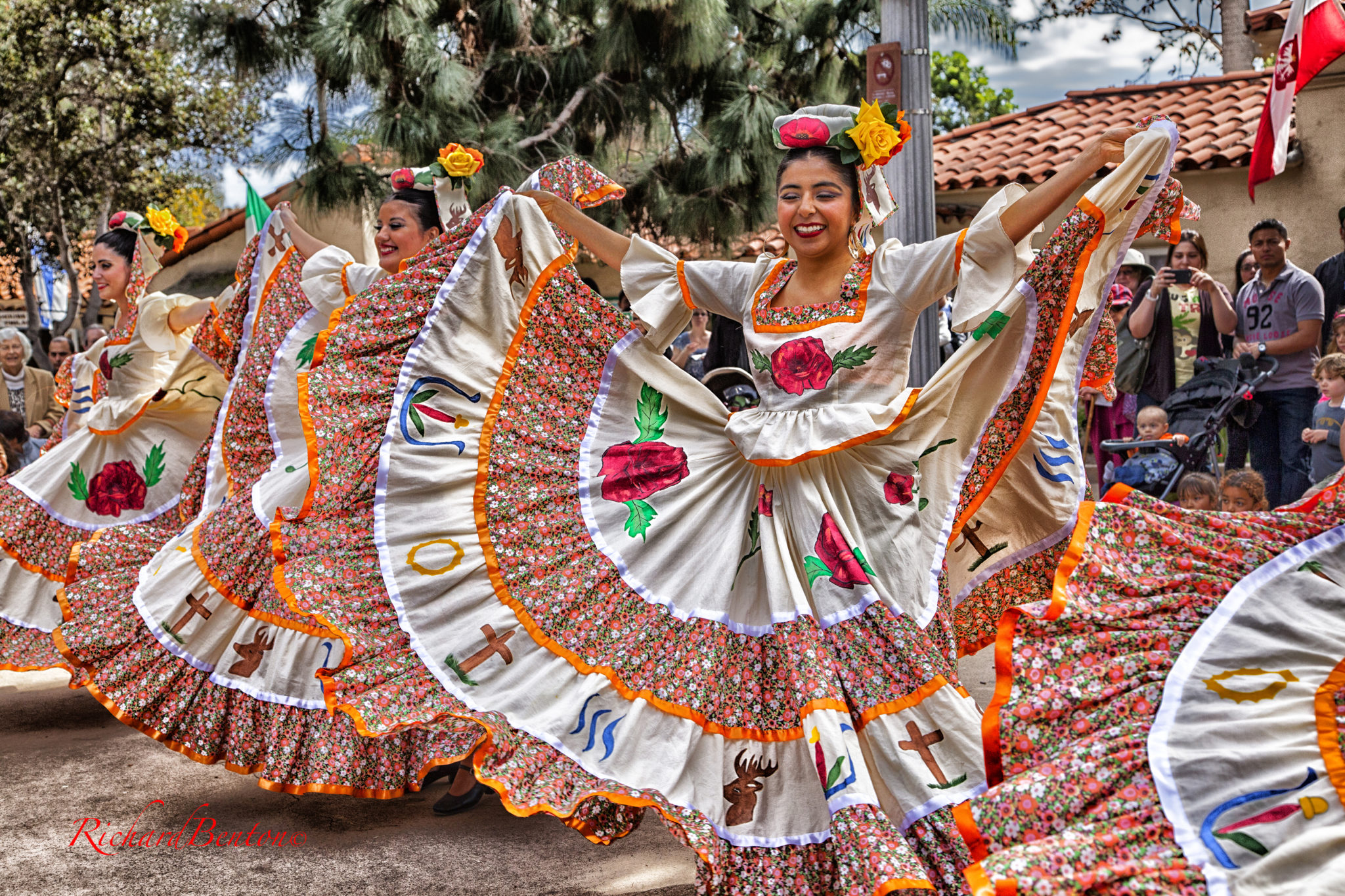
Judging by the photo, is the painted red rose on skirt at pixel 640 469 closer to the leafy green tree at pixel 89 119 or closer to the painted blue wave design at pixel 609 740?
the painted blue wave design at pixel 609 740

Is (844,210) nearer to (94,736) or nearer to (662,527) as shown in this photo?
(662,527)

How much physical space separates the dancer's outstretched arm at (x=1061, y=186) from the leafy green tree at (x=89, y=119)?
11611 mm

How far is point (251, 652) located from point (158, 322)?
2039mm

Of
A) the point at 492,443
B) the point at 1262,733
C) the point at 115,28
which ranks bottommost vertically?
the point at 1262,733

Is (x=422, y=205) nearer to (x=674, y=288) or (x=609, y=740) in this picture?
(x=674, y=288)

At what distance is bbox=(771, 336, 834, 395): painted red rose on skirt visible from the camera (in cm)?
303

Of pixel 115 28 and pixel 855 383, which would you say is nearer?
pixel 855 383

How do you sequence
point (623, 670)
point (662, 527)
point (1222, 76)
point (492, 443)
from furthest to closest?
point (1222, 76)
point (492, 443)
point (662, 527)
point (623, 670)

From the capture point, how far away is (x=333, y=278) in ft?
13.8

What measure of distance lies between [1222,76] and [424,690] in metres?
13.3

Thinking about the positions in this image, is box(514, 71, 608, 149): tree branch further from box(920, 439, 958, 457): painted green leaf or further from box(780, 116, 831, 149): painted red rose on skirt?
box(920, 439, 958, 457): painted green leaf

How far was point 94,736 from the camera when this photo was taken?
445 centimetres

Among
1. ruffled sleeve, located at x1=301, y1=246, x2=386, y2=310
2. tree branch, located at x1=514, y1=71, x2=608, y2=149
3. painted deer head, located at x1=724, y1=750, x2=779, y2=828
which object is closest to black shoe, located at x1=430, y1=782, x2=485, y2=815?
painted deer head, located at x1=724, y1=750, x2=779, y2=828

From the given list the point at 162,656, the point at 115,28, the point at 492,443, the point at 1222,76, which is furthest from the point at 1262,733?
the point at 115,28
